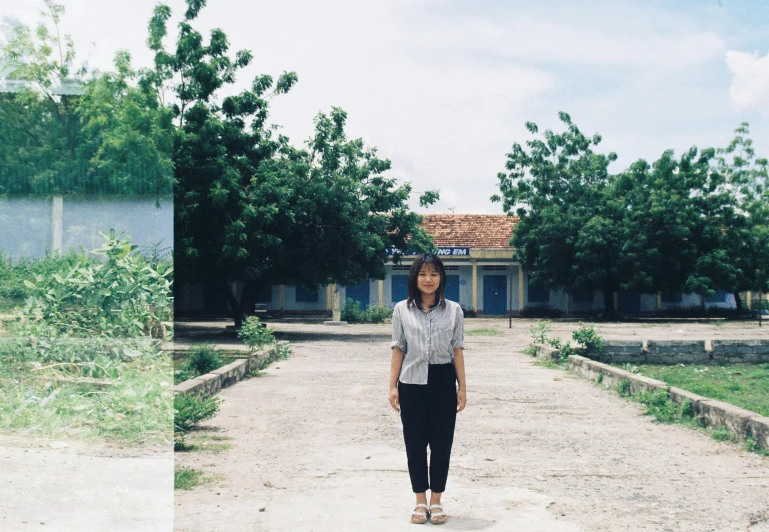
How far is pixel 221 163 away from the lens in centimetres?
1809

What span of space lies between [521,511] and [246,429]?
348 centimetres

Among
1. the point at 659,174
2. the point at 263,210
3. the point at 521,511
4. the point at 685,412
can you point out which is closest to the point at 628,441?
the point at 685,412

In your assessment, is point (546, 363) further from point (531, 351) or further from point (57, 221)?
point (57, 221)

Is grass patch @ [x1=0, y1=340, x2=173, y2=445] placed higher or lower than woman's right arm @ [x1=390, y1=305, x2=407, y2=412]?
lower

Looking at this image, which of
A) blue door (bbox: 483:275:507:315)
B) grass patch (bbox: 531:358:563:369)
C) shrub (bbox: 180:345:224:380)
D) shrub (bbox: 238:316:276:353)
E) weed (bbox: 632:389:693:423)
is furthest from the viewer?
blue door (bbox: 483:275:507:315)

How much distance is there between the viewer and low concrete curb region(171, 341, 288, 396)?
8.61 m

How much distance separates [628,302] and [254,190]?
72.2 ft

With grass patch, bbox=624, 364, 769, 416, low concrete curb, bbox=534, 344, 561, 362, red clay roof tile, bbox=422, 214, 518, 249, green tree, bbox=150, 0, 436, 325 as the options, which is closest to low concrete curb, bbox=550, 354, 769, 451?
grass patch, bbox=624, 364, 769, 416

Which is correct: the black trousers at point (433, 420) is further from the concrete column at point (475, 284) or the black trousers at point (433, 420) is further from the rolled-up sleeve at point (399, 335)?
the concrete column at point (475, 284)

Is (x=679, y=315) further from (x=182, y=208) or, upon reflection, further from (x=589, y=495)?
(x=589, y=495)

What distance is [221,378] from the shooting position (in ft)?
33.5

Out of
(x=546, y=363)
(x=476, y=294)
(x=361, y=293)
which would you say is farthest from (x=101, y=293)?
(x=476, y=294)

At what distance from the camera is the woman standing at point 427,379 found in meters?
4.41

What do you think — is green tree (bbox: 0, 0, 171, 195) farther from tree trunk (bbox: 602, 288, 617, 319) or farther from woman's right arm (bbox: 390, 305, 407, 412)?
tree trunk (bbox: 602, 288, 617, 319)
